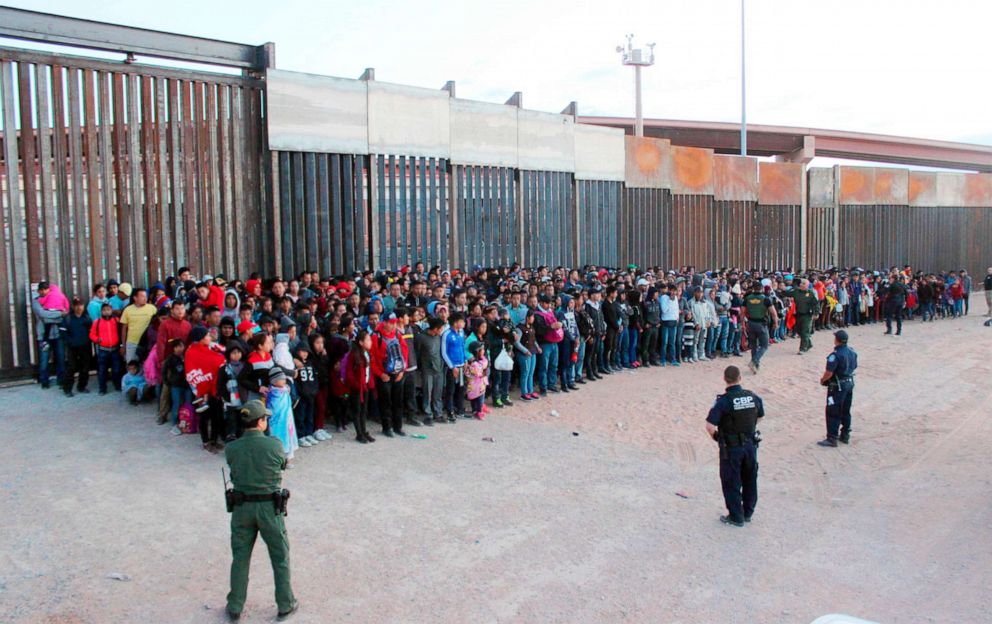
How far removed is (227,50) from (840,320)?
715 inches

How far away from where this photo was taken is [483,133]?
2034 cm

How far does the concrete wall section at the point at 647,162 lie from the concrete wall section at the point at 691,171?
52 cm

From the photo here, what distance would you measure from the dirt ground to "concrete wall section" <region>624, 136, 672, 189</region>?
47.9 ft

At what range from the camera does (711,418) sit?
7.62 metres

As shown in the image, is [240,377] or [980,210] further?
[980,210]

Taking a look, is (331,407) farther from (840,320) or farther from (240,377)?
(840,320)

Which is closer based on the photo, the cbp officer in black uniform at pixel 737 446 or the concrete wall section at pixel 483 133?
the cbp officer in black uniform at pixel 737 446

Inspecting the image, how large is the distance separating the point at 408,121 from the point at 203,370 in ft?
35.3

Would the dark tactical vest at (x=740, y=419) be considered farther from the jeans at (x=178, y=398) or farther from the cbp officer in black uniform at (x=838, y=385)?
the jeans at (x=178, y=398)

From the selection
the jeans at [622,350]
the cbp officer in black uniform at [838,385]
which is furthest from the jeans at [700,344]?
the cbp officer in black uniform at [838,385]

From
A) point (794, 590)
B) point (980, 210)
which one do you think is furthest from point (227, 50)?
point (980, 210)

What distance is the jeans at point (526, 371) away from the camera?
12789 millimetres

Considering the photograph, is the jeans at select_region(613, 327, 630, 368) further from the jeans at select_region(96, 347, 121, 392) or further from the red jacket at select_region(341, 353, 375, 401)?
the jeans at select_region(96, 347, 121, 392)

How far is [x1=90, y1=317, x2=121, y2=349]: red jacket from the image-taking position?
36.7 ft
